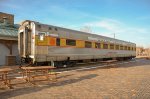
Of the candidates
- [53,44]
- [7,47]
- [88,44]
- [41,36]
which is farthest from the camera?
[88,44]

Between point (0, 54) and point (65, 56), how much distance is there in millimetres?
6657

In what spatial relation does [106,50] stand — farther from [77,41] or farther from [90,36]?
[77,41]

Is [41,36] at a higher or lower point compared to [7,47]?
higher

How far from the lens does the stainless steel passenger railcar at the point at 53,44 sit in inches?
632

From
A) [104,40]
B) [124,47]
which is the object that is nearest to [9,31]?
[104,40]

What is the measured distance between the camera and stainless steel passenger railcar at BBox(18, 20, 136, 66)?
52.7 ft

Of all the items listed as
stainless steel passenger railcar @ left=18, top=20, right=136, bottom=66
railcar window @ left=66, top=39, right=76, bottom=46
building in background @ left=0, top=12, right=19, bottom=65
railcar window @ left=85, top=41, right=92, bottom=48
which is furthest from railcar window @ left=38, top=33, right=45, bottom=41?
railcar window @ left=85, top=41, right=92, bottom=48

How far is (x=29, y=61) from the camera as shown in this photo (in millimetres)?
16484

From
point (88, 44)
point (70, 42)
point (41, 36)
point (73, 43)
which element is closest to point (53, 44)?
point (41, 36)

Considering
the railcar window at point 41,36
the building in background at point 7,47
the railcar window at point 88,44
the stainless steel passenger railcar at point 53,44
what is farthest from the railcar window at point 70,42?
the building in background at point 7,47

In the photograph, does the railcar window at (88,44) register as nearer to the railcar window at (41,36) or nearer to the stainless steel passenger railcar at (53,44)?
the stainless steel passenger railcar at (53,44)

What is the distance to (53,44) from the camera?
17234 millimetres

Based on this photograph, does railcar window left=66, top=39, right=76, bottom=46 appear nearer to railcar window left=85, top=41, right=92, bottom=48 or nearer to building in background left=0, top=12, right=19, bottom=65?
railcar window left=85, top=41, right=92, bottom=48

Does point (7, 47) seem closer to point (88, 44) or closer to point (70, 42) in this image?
point (70, 42)
